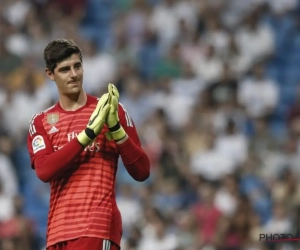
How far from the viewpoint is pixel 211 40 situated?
42.7ft

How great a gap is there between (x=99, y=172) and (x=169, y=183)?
19.3 ft

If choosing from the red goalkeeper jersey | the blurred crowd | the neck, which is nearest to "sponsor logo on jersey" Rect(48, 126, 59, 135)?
the red goalkeeper jersey

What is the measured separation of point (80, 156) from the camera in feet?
16.5

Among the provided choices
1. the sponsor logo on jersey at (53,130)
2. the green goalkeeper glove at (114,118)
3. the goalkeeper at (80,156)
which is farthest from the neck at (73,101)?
the green goalkeeper glove at (114,118)

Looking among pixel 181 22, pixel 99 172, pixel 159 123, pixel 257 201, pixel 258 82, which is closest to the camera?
pixel 99 172

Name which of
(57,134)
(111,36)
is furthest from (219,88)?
(57,134)

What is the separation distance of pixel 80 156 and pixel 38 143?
10.3 inches

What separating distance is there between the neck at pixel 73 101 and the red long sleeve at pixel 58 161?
331mm

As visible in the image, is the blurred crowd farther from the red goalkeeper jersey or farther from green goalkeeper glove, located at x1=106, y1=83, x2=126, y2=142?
green goalkeeper glove, located at x1=106, y1=83, x2=126, y2=142

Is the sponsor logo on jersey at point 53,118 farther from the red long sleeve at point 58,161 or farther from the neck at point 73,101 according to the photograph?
the red long sleeve at point 58,161

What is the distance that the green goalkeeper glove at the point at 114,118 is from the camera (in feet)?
15.9

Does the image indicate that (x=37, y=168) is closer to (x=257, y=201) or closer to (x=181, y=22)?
(x=257, y=201)

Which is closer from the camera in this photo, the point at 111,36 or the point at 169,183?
the point at 169,183

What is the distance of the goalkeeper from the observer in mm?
4875
